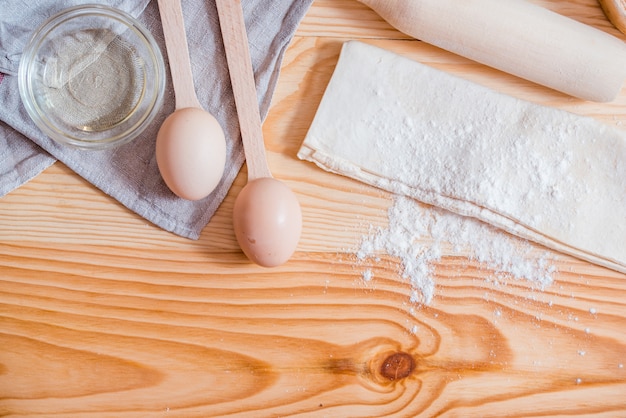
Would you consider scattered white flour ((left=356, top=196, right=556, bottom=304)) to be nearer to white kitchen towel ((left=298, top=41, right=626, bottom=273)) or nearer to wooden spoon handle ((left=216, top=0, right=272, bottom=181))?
white kitchen towel ((left=298, top=41, right=626, bottom=273))

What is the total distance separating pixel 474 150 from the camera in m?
0.72

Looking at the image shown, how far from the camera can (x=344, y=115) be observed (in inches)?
28.5

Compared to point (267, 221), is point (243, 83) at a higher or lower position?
higher

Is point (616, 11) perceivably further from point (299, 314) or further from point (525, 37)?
point (299, 314)

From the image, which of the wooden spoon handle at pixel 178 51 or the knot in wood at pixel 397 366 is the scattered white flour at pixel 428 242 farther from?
the wooden spoon handle at pixel 178 51

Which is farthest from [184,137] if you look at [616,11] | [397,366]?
[616,11]

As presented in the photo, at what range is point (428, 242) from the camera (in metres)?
0.74

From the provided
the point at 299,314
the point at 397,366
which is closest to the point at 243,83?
the point at 299,314

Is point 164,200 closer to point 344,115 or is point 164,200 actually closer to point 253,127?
point 253,127

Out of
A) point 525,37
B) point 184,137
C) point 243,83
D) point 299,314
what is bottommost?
point 299,314

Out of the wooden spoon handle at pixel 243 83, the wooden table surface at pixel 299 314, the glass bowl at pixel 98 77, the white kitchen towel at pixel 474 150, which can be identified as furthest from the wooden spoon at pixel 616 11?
the glass bowl at pixel 98 77

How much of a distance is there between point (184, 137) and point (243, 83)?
11 cm

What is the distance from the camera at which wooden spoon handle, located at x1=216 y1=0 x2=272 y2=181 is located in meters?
0.71

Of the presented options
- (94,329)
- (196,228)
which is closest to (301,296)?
(196,228)
